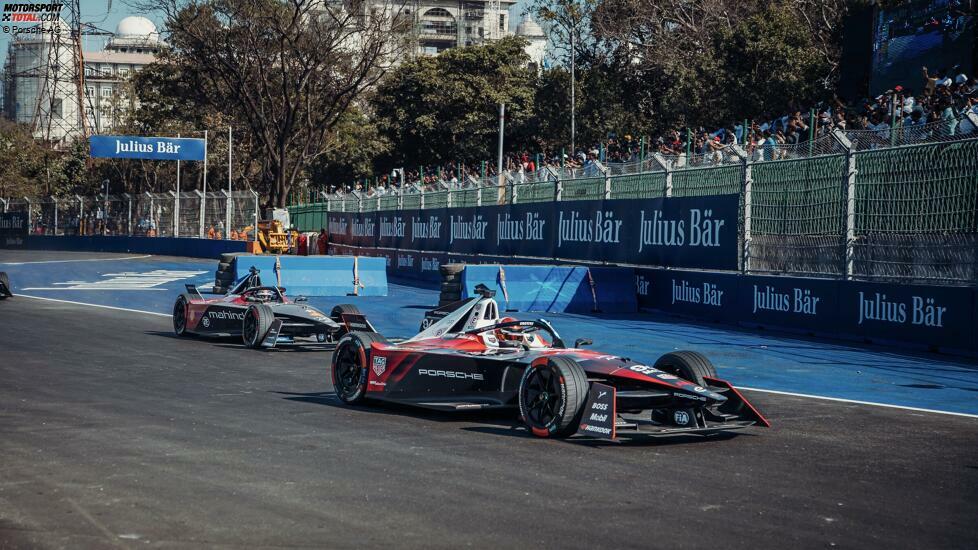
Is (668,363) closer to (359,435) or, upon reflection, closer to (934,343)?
(359,435)

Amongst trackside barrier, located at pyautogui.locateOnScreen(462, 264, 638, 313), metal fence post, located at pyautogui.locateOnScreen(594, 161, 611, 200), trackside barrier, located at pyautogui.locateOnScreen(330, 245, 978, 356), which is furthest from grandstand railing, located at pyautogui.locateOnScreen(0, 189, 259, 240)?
trackside barrier, located at pyautogui.locateOnScreen(330, 245, 978, 356)

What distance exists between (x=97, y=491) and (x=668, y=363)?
15.4 feet

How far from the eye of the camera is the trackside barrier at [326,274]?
85.7 feet

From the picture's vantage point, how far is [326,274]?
2716 cm

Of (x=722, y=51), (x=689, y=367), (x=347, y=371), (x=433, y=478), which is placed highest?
(x=722, y=51)

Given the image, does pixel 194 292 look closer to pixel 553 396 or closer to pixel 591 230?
pixel 591 230

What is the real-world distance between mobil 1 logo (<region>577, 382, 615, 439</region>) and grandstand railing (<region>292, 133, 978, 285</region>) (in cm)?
870

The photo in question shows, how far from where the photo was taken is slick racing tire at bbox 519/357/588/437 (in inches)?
337

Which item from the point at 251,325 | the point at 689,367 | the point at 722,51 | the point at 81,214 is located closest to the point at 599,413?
the point at 689,367

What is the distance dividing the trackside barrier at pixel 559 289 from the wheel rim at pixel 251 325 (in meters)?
7.28

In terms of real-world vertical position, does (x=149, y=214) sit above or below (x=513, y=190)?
below

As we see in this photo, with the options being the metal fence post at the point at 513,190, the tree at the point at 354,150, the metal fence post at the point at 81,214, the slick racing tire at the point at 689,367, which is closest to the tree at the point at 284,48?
the tree at the point at 354,150

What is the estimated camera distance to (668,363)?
948 centimetres

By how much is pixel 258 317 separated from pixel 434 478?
8.96m
